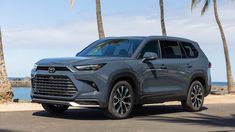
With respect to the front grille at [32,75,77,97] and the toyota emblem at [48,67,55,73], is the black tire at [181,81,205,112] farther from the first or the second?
the toyota emblem at [48,67,55,73]

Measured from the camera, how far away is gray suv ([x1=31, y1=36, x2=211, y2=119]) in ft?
35.8

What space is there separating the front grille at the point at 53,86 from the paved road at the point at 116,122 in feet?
1.86

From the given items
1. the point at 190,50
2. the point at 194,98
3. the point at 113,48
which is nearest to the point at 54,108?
the point at 113,48

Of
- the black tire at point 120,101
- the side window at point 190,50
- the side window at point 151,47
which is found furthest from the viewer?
the side window at point 190,50

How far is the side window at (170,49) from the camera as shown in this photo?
42.5 feet

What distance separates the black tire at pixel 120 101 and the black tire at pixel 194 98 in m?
2.51

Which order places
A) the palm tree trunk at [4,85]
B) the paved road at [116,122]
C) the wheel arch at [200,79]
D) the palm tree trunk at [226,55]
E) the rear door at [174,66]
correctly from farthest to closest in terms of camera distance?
the palm tree trunk at [226,55], the palm tree trunk at [4,85], the wheel arch at [200,79], the rear door at [174,66], the paved road at [116,122]

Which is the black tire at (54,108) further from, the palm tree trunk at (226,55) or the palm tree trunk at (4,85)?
the palm tree trunk at (226,55)

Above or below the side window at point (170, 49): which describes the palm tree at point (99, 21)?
above

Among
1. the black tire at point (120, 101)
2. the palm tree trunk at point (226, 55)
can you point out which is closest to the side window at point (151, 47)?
the black tire at point (120, 101)

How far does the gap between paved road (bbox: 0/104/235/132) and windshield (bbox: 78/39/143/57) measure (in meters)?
1.44

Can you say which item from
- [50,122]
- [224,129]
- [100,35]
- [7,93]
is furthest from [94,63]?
[100,35]

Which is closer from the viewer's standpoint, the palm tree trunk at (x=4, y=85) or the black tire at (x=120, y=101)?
the black tire at (x=120, y=101)

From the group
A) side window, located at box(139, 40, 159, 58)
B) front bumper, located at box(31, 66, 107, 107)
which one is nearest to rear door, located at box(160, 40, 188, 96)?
side window, located at box(139, 40, 159, 58)
